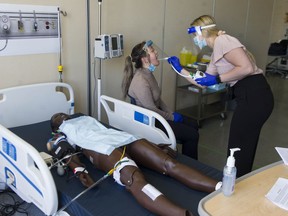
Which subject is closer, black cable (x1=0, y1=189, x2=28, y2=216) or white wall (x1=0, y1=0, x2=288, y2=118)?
black cable (x1=0, y1=189, x2=28, y2=216)

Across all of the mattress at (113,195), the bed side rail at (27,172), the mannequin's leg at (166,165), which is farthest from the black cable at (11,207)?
the mannequin's leg at (166,165)

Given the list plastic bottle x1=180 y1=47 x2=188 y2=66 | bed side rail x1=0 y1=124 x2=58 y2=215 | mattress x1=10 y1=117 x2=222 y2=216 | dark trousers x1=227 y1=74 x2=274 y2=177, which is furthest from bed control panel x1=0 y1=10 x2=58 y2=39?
plastic bottle x1=180 y1=47 x2=188 y2=66

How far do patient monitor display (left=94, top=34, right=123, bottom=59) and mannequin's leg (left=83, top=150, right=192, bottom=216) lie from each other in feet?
3.81

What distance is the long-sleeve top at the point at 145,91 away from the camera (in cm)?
259

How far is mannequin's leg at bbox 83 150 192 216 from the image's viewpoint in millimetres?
1436

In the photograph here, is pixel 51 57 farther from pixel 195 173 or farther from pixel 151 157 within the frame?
pixel 195 173

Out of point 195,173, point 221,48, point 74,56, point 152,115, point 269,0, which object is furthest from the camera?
point 269,0

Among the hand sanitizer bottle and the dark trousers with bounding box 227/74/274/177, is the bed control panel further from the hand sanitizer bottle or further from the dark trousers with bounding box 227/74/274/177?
the hand sanitizer bottle

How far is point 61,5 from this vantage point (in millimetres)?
2729

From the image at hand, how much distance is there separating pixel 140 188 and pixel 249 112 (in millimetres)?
983

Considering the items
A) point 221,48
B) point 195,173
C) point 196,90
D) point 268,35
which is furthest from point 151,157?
point 268,35

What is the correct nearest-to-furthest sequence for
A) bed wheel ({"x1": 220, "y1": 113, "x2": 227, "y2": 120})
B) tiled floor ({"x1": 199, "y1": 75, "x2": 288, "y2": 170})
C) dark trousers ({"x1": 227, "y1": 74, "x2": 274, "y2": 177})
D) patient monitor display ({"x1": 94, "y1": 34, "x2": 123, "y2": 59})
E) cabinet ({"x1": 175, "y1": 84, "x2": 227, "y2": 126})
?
dark trousers ({"x1": 227, "y1": 74, "x2": 274, "y2": 177}) < patient monitor display ({"x1": 94, "y1": 34, "x2": 123, "y2": 59}) < tiled floor ({"x1": 199, "y1": 75, "x2": 288, "y2": 170}) < cabinet ({"x1": 175, "y1": 84, "x2": 227, "y2": 126}) < bed wheel ({"x1": 220, "y1": 113, "x2": 227, "y2": 120})

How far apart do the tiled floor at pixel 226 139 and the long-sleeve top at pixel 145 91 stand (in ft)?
2.67

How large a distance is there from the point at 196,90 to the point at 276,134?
1150 millimetres
